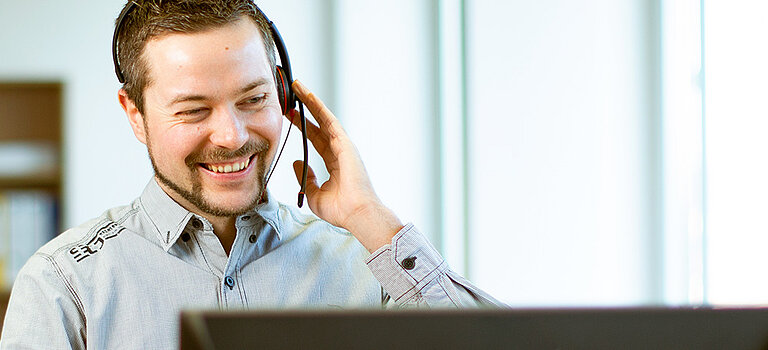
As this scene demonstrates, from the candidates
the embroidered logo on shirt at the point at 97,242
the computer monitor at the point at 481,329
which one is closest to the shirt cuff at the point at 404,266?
the embroidered logo on shirt at the point at 97,242

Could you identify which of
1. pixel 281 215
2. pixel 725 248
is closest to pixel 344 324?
pixel 281 215

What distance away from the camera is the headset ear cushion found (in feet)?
4.57

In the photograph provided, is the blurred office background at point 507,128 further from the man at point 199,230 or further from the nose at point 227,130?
the nose at point 227,130

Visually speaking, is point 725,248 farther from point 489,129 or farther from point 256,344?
point 256,344

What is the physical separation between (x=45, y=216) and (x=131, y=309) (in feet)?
6.03

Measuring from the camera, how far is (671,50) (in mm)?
2889

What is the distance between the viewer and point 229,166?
51.5 inches

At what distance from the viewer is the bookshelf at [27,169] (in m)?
2.85

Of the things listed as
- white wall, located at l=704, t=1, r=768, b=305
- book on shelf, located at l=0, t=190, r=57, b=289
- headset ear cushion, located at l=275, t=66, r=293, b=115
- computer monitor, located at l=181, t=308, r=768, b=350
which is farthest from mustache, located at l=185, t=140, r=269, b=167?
white wall, located at l=704, t=1, r=768, b=305

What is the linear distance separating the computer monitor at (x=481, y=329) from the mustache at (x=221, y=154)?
703 millimetres

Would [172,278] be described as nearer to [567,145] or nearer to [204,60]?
[204,60]

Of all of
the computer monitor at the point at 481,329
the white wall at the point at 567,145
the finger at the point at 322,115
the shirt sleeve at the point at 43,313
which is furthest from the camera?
the white wall at the point at 567,145

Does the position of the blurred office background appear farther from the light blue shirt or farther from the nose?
the nose

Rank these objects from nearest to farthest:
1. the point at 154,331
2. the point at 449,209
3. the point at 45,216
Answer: the point at 154,331
the point at 45,216
the point at 449,209
